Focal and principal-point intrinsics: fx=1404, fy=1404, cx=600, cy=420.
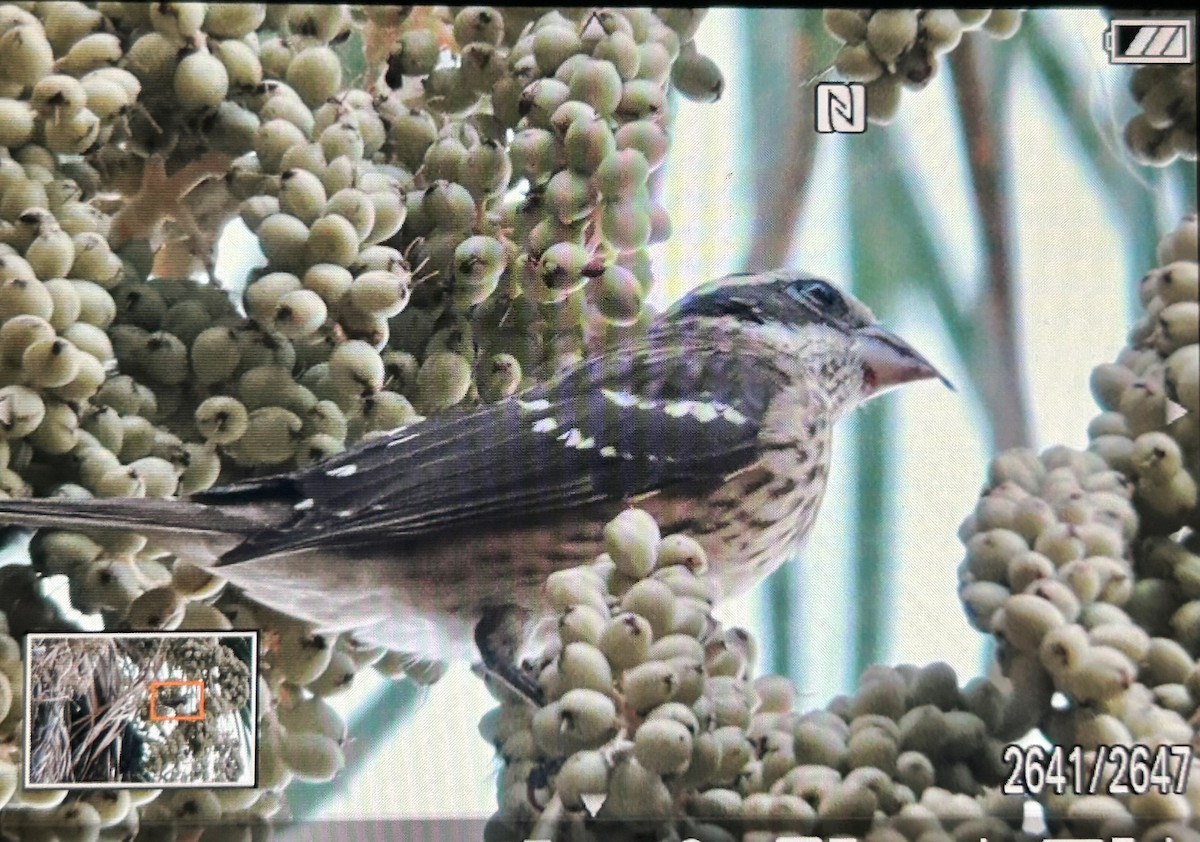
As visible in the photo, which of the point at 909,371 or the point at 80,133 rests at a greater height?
the point at 80,133

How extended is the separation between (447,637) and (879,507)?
0.29 m

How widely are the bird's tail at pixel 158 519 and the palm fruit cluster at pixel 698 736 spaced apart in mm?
198

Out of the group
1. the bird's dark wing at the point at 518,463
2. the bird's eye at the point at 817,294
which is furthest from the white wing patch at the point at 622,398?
the bird's eye at the point at 817,294

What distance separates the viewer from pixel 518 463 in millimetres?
877

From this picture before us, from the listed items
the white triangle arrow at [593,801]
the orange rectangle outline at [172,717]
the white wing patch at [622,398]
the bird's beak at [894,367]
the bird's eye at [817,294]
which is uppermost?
the bird's eye at [817,294]

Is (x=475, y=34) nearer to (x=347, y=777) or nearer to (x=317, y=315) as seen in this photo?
(x=317, y=315)

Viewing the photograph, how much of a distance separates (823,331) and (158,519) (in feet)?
1.44

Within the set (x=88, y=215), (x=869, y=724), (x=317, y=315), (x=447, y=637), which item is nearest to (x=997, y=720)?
(x=869, y=724)

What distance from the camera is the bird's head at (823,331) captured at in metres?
0.92

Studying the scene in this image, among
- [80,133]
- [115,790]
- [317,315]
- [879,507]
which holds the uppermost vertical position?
[80,133]

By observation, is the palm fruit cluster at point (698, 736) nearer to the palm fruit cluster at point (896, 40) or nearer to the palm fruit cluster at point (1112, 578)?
the palm fruit cluster at point (1112, 578)

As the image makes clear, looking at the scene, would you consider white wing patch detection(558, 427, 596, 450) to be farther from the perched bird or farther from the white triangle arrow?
the white triangle arrow

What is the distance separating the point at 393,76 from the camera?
36.3 inches

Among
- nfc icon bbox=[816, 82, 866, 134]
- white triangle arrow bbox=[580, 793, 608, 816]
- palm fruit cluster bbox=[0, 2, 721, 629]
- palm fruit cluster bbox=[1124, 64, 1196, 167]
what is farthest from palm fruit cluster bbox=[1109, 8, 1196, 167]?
white triangle arrow bbox=[580, 793, 608, 816]
